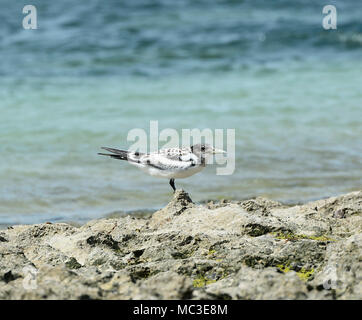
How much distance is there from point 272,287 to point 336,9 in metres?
16.7

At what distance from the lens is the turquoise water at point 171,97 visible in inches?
319

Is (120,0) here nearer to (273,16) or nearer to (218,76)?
(273,16)

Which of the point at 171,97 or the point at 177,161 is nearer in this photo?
the point at 177,161

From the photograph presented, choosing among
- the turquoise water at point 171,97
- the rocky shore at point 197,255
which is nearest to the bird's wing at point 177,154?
the turquoise water at point 171,97

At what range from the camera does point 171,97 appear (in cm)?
1238

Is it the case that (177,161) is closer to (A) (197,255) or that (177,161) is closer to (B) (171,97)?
(A) (197,255)

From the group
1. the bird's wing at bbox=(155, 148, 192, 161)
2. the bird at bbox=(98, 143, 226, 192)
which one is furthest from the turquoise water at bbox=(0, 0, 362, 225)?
the bird's wing at bbox=(155, 148, 192, 161)

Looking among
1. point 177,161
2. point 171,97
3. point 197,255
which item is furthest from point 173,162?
point 171,97

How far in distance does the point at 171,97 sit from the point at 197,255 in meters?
7.84

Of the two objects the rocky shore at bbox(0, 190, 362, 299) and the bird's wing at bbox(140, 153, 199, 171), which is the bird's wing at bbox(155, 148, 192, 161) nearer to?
the bird's wing at bbox(140, 153, 199, 171)

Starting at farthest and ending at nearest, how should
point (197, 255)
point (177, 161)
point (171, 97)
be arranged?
point (171, 97), point (177, 161), point (197, 255)

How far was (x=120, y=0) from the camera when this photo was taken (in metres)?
19.8

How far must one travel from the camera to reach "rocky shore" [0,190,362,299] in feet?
12.1

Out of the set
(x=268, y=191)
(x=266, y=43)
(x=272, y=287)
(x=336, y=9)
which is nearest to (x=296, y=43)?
(x=266, y=43)
